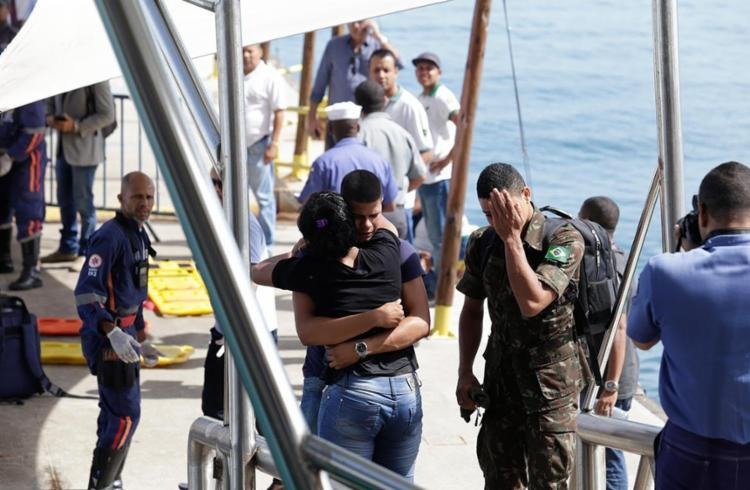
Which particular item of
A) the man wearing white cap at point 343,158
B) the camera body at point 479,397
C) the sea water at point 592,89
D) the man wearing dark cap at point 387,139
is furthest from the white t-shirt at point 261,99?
the sea water at point 592,89

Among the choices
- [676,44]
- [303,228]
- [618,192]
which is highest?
[676,44]

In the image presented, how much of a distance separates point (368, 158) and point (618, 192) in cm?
1359

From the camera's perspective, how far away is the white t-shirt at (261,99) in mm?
8844

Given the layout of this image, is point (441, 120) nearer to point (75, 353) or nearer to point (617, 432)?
point (75, 353)

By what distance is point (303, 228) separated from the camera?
4234 millimetres

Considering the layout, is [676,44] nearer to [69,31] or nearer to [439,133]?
[69,31]

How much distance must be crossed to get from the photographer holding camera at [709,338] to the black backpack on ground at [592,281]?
1008 mm

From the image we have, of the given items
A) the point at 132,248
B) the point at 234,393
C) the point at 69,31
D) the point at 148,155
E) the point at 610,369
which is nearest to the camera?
the point at 234,393

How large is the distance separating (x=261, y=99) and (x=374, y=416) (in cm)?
494

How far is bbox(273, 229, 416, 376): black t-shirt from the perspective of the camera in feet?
14.0

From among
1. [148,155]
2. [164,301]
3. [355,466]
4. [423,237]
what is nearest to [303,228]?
[355,466]

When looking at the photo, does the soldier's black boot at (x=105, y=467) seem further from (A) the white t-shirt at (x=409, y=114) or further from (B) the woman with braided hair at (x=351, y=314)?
(A) the white t-shirt at (x=409, y=114)

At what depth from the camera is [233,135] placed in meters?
2.76

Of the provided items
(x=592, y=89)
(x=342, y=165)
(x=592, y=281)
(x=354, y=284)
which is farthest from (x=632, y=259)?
(x=592, y=89)
